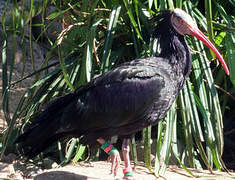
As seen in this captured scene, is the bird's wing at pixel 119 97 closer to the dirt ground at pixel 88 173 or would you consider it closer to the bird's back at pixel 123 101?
the bird's back at pixel 123 101

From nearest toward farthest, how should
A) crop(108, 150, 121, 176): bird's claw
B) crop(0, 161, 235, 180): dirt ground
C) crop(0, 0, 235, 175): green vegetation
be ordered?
crop(108, 150, 121, 176): bird's claw, crop(0, 161, 235, 180): dirt ground, crop(0, 0, 235, 175): green vegetation

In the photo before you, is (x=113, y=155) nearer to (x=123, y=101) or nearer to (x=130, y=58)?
(x=123, y=101)

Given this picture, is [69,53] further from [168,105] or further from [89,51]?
[168,105]

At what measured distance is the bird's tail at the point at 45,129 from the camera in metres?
3.92

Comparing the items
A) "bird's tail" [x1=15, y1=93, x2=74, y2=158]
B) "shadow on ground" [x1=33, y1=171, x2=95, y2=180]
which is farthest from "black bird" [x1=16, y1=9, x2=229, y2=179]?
"shadow on ground" [x1=33, y1=171, x2=95, y2=180]

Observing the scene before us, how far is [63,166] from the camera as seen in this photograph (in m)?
4.56

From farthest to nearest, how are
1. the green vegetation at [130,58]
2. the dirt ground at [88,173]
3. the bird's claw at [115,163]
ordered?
the green vegetation at [130,58] → the dirt ground at [88,173] → the bird's claw at [115,163]

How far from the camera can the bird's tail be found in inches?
154

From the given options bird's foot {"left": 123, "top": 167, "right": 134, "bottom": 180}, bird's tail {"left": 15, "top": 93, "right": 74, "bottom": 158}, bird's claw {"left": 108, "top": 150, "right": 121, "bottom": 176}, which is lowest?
bird's foot {"left": 123, "top": 167, "right": 134, "bottom": 180}

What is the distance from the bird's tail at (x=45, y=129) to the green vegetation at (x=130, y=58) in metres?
0.19

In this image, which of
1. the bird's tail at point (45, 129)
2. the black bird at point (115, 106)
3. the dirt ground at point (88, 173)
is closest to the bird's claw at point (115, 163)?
the black bird at point (115, 106)

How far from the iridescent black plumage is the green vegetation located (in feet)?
0.81

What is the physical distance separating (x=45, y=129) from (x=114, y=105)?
1.97 ft

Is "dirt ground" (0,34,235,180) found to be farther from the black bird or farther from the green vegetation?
the black bird
